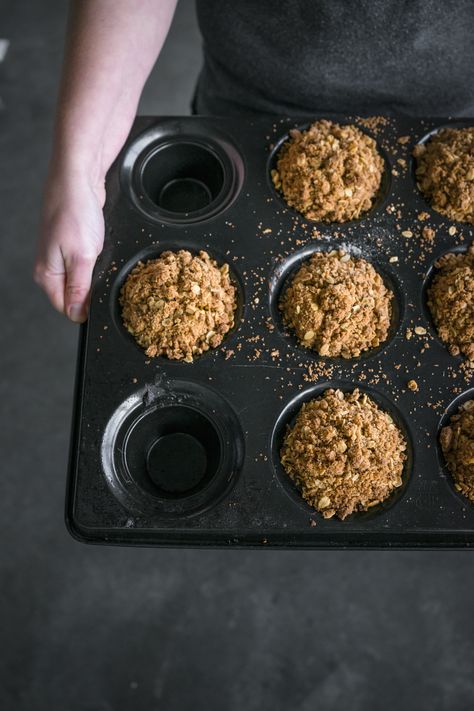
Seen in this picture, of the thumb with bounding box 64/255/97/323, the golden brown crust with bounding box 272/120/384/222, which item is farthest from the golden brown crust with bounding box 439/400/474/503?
the thumb with bounding box 64/255/97/323

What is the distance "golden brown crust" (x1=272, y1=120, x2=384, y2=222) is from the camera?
62.6 inches

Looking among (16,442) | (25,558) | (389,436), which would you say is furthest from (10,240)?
(389,436)

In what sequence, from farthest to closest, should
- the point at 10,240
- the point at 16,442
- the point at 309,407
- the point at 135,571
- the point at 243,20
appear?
the point at 10,240 → the point at 16,442 → the point at 135,571 → the point at 243,20 → the point at 309,407

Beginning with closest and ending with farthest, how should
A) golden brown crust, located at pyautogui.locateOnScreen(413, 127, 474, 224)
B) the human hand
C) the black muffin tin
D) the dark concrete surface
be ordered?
1. the black muffin tin
2. the human hand
3. golden brown crust, located at pyautogui.locateOnScreen(413, 127, 474, 224)
4. the dark concrete surface

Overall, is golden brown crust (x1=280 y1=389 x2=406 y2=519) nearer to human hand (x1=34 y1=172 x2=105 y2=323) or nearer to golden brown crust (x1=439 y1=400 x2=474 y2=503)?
golden brown crust (x1=439 y1=400 x2=474 y2=503)

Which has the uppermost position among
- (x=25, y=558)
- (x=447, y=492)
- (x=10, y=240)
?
(x=447, y=492)

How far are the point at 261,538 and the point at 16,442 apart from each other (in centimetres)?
172

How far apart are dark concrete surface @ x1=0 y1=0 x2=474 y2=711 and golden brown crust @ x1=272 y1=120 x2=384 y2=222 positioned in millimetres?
1480

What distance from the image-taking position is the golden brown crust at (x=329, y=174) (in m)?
1.59

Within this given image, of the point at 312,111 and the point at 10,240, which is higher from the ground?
the point at 312,111

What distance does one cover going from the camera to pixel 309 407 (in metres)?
1.45

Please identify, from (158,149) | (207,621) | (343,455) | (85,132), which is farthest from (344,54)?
(207,621)

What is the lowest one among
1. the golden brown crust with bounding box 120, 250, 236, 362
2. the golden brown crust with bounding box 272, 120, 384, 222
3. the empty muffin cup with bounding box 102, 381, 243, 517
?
the empty muffin cup with bounding box 102, 381, 243, 517

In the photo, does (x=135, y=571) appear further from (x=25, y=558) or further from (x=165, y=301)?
(x=165, y=301)
